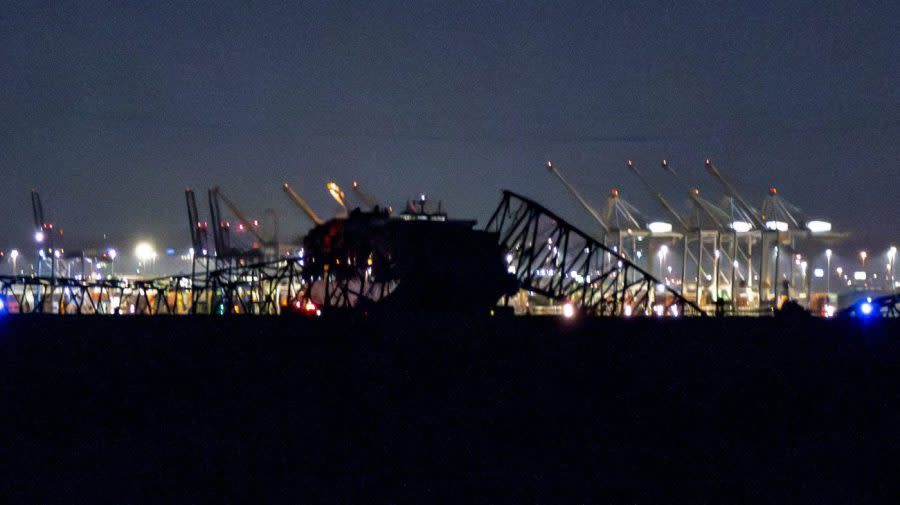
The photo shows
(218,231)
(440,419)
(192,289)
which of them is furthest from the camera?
(218,231)

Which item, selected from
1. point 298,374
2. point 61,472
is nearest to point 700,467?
point 61,472

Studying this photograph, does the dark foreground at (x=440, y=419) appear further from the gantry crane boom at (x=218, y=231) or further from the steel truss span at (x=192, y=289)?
the gantry crane boom at (x=218, y=231)

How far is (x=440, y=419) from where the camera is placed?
18.0 m

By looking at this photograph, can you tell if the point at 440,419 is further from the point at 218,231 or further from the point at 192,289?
the point at 218,231

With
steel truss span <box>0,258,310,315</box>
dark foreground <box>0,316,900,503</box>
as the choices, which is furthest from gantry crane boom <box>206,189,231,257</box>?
dark foreground <box>0,316,900,503</box>

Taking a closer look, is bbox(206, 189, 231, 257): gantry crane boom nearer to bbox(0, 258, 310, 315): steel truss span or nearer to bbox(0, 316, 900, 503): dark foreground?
bbox(0, 258, 310, 315): steel truss span

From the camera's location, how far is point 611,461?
595 inches

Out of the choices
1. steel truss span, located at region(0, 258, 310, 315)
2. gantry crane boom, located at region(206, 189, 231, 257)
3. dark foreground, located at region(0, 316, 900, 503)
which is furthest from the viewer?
gantry crane boom, located at region(206, 189, 231, 257)

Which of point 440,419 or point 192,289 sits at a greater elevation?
point 192,289

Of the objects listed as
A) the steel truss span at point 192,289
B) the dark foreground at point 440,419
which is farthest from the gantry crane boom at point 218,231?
the dark foreground at point 440,419

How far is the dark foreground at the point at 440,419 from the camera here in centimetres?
1341

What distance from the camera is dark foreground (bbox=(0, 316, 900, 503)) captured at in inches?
528

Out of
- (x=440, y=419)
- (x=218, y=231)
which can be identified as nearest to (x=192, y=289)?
(x=440, y=419)

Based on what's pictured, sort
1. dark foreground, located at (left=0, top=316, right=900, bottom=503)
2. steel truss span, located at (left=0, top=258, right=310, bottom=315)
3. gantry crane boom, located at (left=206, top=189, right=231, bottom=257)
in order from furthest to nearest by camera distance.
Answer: gantry crane boom, located at (left=206, top=189, right=231, bottom=257), steel truss span, located at (left=0, top=258, right=310, bottom=315), dark foreground, located at (left=0, top=316, right=900, bottom=503)
